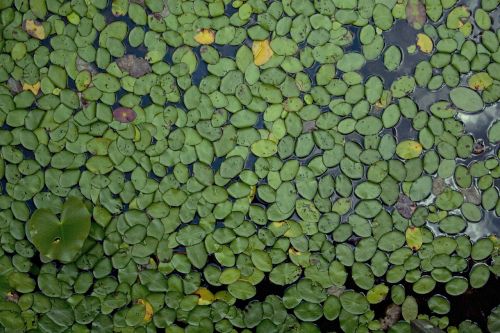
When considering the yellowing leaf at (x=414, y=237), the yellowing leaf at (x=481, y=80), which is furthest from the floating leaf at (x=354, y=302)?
the yellowing leaf at (x=481, y=80)

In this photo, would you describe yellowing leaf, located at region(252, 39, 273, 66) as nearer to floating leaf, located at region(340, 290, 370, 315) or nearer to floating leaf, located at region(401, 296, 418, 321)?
floating leaf, located at region(340, 290, 370, 315)

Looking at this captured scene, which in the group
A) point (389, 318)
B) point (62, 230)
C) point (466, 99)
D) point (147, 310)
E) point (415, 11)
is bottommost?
point (147, 310)

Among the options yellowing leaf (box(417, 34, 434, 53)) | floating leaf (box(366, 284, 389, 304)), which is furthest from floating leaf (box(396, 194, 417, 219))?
yellowing leaf (box(417, 34, 434, 53))

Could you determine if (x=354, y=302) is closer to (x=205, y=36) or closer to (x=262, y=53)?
(x=262, y=53)

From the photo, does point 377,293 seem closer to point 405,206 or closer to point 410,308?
point 410,308

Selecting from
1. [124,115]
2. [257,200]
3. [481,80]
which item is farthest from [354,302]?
[124,115]

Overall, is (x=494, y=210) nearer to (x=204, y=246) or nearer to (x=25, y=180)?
(x=204, y=246)

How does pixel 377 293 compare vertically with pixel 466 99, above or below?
below
